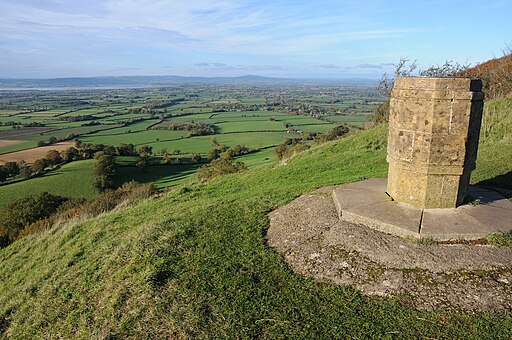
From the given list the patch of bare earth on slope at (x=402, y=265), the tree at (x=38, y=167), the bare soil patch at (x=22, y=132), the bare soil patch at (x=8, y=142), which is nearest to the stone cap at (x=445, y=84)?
the patch of bare earth on slope at (x=402, y=265)

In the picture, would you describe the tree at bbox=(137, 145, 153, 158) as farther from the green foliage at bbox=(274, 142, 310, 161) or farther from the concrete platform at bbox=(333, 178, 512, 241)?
the concrete platform at bbox=(333, 178, 512, 241)

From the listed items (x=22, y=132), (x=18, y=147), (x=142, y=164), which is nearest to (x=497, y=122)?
(x=142, y=164)

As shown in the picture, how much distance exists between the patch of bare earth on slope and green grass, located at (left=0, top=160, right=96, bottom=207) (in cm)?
2901

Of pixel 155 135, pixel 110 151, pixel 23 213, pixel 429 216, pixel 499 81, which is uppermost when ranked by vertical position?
pixel 499 81

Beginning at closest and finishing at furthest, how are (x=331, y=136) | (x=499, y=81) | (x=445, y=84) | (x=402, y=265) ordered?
(x=402, y=265) < (x=445, y=84) < (x=499, y=81) < (x=331, y=136)

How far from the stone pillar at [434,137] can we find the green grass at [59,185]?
97.6ft

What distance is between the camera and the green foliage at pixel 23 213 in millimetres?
18797

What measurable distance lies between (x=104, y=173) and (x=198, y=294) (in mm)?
31979

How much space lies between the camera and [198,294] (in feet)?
17.0

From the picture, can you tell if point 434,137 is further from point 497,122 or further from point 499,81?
point 499,81

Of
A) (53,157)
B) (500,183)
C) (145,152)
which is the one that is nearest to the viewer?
(500,183)

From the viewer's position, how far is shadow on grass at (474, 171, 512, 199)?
8.42m

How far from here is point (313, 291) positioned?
509 centimetres

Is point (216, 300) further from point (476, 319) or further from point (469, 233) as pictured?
point (469, 233)
